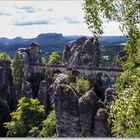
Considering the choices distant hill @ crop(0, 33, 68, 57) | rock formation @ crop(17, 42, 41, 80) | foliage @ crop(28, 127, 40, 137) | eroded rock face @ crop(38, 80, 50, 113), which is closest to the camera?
foliage @ crop(28, 127, 40, 137)

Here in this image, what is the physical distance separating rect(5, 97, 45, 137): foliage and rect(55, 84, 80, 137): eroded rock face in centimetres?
622

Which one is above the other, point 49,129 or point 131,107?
point 131,107

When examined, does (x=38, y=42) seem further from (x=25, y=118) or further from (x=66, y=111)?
(x=66, y=111)

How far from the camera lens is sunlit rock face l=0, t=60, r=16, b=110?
119 feet

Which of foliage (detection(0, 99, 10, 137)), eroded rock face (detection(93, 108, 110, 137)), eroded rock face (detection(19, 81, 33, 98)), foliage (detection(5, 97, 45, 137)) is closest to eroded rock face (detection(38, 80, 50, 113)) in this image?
eroded rock face (detection(19, 81, 33, 98))

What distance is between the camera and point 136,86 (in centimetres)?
605

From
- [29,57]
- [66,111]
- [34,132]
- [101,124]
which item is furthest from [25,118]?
[101,124]

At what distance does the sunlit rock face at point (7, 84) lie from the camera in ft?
119

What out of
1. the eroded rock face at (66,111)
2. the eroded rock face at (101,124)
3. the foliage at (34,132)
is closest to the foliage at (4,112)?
the foliage at (34,132)

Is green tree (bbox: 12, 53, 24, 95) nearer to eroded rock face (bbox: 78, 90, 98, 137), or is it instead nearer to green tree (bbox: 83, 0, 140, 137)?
eroded rock face (bbox: 78, 90, 98, 137)

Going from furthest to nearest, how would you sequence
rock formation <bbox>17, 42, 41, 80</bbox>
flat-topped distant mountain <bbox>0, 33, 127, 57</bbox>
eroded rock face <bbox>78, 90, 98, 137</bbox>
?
flat-topped distant mountain <bbox>0, 33, 127, 57</bbox>
rock formation <bbox>17, 42, 41, 80</bbox>
eroded rock face <bbox>78, 90, 98, 137</bbox>

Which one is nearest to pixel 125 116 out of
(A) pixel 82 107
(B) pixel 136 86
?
(B) pixel 136 86

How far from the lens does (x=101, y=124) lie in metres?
18.8

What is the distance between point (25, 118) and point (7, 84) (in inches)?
354
